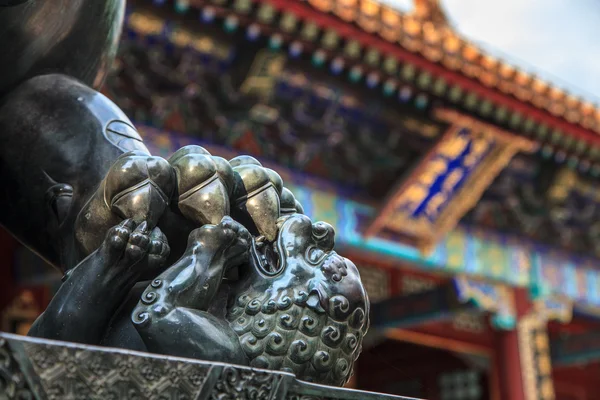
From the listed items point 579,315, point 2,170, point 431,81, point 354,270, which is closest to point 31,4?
point 2,170

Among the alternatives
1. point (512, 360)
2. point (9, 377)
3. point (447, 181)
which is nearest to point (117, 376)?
point (9, 377)

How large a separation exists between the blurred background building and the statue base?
332cm

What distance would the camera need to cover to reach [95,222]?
2.08ft

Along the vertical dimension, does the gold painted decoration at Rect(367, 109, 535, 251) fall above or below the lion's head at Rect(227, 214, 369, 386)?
below

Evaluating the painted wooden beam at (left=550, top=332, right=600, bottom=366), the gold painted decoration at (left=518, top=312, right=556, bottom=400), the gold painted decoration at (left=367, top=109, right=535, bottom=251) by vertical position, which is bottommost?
the painted wooden beam at (left=550, top=332, right=600, bottom=366)

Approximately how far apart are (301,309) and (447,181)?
455 cm

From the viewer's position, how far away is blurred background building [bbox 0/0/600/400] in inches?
159

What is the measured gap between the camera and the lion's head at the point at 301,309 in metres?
0.59

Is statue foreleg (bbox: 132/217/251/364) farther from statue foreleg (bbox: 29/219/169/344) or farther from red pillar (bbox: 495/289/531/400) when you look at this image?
red pillar (bbox: 495/289/531/400)

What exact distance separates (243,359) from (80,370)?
0.14 m

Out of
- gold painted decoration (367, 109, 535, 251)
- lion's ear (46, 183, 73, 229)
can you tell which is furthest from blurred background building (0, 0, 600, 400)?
lion's ear (46, 183, 73, 229)

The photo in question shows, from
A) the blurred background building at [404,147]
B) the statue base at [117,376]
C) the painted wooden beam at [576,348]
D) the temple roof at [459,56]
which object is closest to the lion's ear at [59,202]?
the statue base at [117,376]

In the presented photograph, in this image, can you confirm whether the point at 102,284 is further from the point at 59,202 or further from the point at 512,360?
the point at 512,360

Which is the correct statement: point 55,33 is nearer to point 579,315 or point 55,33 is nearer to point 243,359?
point 243,359
